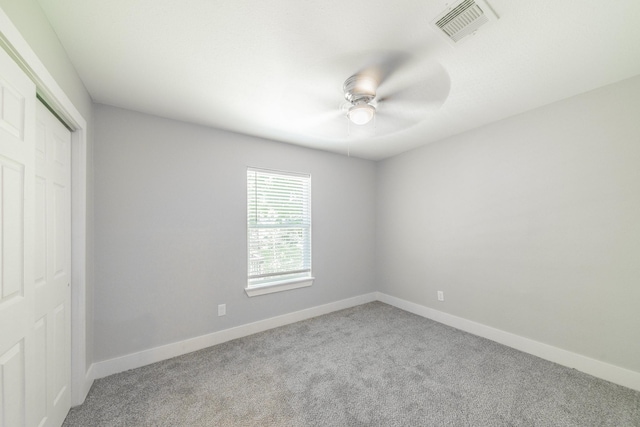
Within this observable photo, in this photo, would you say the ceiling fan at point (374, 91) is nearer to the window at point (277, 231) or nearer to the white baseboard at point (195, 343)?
the window at point (277, 231)

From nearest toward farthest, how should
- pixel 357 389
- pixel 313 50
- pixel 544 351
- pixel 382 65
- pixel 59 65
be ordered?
pixel 59 65 < pixel 313 50 < pixel 382 65 < pixel 357 389 < pixel 544 351

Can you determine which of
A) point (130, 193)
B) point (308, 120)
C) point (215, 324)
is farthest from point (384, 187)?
point (130, 193)

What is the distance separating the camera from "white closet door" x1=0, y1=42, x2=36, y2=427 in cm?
100

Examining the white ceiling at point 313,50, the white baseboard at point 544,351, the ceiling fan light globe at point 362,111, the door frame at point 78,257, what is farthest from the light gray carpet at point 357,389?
the white ceiling at point 313,50

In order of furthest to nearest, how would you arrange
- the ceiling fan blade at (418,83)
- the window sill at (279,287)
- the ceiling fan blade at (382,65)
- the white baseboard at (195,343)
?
the window sill at (279,287)
the white baseboard at (195,343)
the ceiling fan blade at (418,83)
the ceiling fan blade at (382,65)

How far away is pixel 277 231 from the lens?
321 centimetres

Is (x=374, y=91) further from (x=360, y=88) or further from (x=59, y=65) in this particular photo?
(x=59, y=65)

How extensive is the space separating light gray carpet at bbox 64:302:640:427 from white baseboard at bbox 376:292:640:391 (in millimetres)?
75

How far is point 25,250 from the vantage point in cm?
115

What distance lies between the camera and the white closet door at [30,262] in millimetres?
1016

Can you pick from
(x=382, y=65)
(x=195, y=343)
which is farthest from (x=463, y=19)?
(x=195, y=343)

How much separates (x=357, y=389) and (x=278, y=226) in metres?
1.96

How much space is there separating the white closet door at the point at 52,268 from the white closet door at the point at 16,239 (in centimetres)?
18

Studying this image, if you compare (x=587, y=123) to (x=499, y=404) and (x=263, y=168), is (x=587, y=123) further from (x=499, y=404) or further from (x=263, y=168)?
(x=263, y=168)
